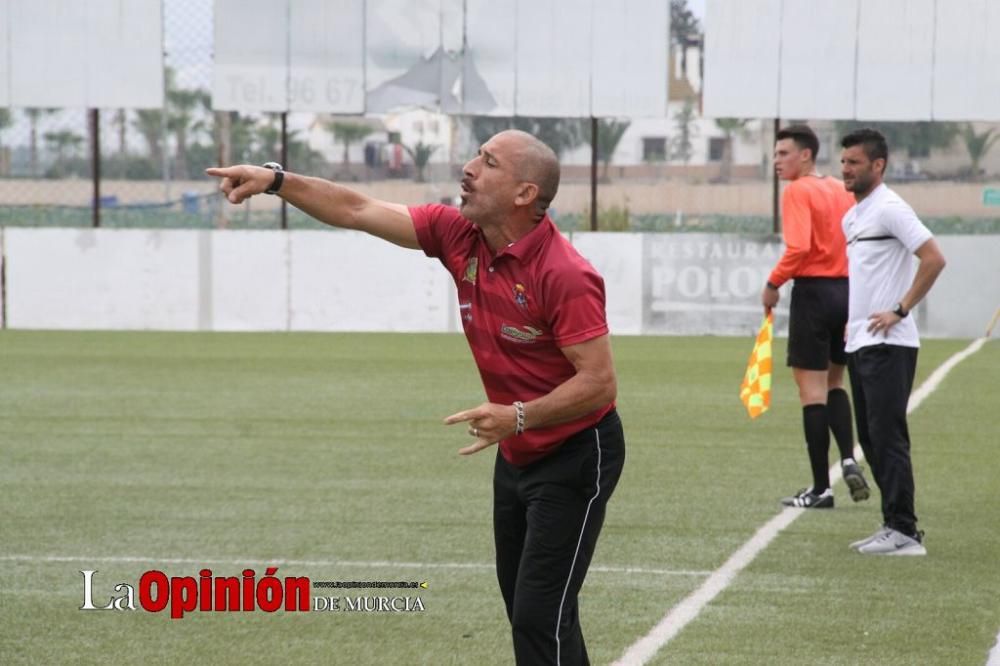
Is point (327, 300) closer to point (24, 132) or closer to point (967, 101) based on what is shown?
point (24, 132)

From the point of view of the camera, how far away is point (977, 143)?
86.4ft

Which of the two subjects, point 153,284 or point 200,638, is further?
point 153,284

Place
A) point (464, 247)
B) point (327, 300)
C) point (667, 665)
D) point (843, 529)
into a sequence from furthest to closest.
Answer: point (327, 300), point (843, 529), point (667, 665), point (464, 247)

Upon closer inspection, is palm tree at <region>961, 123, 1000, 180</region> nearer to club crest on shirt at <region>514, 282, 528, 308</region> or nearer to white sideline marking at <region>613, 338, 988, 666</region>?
white sideline marking at <region>613, 338, 988, 666</region>

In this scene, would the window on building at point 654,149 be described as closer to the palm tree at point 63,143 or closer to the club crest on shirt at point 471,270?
the palm tree at point 63,143

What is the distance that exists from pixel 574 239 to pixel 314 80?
189 inches

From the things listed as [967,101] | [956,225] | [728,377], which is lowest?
[728,377]

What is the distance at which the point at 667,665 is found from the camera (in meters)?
6.30

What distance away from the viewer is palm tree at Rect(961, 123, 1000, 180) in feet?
85.0

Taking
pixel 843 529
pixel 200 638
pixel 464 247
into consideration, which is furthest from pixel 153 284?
pixel 464 247

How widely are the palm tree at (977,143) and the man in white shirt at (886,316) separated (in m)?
18.1

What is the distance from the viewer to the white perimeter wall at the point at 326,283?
23.5 meters

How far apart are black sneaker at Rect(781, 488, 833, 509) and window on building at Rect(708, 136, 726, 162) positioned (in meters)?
18.3
